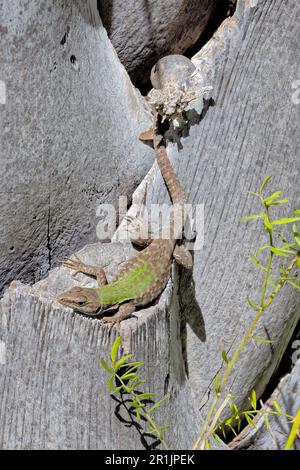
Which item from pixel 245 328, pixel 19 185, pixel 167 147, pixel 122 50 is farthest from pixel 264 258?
pixel 19 185

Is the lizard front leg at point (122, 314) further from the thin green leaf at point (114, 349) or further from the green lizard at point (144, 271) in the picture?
the thin green leaf at point (114, 349)

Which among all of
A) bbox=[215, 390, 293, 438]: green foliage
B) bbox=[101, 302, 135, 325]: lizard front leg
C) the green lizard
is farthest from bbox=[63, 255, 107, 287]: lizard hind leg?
bbox=[215, 390, 293, 438]: green foliage

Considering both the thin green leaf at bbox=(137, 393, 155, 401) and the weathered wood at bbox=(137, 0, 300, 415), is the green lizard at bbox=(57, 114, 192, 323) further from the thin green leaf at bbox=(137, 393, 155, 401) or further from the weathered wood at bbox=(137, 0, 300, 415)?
the thin green leaf at bbox=(137, 393, 155, 401)

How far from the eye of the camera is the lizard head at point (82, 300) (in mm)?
1884

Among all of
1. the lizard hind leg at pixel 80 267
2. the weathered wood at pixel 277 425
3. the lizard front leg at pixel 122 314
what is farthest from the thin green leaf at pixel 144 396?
the weathered wood at pixel 277 425

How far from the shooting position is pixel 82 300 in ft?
6.61

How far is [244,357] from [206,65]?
4.02 ft

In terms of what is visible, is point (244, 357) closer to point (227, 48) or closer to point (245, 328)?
point (245, 328)

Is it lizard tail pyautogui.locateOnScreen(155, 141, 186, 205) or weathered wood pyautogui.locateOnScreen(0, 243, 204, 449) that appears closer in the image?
weathered wood pyautogui.locateOnScreen(0, 243, 204, 449)

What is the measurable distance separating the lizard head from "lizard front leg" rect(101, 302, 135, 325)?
0.05 m

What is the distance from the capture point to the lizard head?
1884 millimetres

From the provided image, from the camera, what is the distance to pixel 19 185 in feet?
5.96

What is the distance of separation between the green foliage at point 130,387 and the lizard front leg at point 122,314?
0.44 ft

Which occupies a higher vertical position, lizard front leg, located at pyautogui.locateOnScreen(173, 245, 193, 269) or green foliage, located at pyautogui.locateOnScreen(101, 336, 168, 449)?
lizard front leg, located at pyautogui.locateOnScreen(173, 245, 193, 269)
